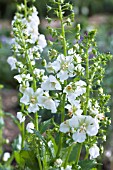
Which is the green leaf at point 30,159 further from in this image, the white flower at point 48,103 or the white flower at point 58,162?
the white flower at point 48,103

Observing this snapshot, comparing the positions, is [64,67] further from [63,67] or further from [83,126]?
[83,126]

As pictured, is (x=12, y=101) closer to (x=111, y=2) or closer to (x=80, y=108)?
(x=80, y=108)

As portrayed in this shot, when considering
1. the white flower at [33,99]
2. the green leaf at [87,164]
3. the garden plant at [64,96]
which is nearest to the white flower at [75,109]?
the garden plant at [64,96]

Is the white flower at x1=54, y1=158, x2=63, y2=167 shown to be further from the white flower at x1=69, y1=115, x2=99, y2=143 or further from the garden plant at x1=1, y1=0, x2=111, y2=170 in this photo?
the white flower at x1=69, y1=115, x2=99, y2=143

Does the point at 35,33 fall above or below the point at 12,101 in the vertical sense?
below

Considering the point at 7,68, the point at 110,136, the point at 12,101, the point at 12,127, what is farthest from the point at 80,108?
the point at 7,68

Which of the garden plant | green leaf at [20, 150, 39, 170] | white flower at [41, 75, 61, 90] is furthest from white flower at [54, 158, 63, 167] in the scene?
white flower at [41, 75, 61, 90]
